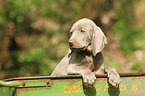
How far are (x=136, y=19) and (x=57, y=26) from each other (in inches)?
164

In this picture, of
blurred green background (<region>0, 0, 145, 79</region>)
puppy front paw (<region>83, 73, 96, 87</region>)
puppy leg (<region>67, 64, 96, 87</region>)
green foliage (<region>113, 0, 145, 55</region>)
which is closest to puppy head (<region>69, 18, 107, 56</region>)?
puppy leg (<region>67, 64, 96, 87</region>)

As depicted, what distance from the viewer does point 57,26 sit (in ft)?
35.9

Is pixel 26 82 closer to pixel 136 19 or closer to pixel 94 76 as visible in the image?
pixel 94 76

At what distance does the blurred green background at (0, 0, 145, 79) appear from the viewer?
8.52m

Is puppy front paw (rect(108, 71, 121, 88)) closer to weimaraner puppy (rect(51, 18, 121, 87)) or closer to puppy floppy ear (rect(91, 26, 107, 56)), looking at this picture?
weimaraner puppy (rect(51, 18, 121, 87))

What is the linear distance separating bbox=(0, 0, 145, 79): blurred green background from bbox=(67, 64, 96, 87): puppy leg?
5217mm

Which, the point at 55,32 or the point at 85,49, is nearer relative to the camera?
the point at 85,49

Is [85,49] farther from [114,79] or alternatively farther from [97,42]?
[114,79]

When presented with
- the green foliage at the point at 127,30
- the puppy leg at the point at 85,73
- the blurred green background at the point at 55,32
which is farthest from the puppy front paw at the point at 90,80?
the green foliage at the point at 127,30

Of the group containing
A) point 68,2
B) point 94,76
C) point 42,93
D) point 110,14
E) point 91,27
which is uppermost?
point 68,2

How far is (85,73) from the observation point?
2736mm

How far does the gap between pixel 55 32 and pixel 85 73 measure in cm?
778

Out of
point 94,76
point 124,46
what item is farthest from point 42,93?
point 124,46

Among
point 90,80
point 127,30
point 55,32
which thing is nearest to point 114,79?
point 90,80
